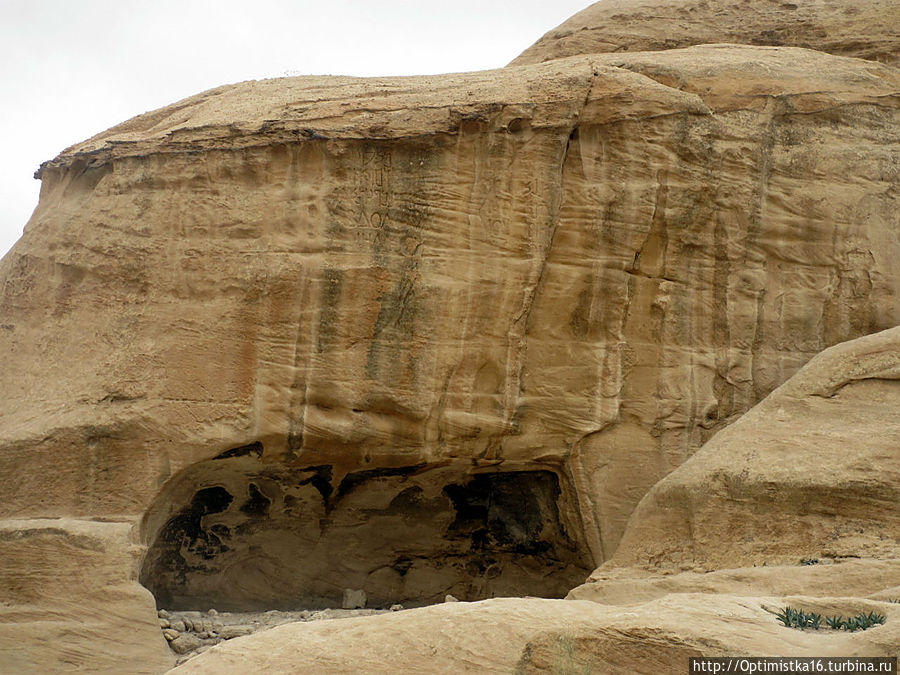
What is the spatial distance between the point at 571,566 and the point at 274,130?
580 cm

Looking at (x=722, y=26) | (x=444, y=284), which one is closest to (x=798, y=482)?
(x=444, y=284)

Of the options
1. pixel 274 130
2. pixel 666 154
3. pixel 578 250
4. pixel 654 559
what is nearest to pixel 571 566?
pixel 654 559

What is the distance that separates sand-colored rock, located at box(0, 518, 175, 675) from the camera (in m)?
9.24

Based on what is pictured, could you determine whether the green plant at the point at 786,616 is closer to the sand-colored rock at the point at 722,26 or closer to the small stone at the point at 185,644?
the small stone at the point at 185,644

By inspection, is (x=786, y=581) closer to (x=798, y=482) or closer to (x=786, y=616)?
(x=798, y=482)

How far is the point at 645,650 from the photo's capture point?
5438 mm

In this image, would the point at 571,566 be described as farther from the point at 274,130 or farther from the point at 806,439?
the point at 274,130

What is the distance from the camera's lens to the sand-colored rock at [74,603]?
9242mm

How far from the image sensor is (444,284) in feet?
35.3

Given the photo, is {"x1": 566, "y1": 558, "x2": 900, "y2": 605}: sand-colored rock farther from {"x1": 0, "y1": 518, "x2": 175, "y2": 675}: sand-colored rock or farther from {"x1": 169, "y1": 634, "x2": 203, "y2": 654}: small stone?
{"x1": 0, "y1": 518, "x2": 175, "y2": 675}: sand-colored rock

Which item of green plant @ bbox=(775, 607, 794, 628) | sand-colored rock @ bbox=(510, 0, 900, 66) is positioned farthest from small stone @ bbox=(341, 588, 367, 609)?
sand-colored rock @ bbox=(510, 0, 900, 66)

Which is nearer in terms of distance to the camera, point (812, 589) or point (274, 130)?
point (812, 589)

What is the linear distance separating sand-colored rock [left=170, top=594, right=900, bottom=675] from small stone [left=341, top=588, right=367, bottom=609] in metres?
5.98

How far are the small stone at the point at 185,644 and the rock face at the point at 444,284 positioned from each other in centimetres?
127
